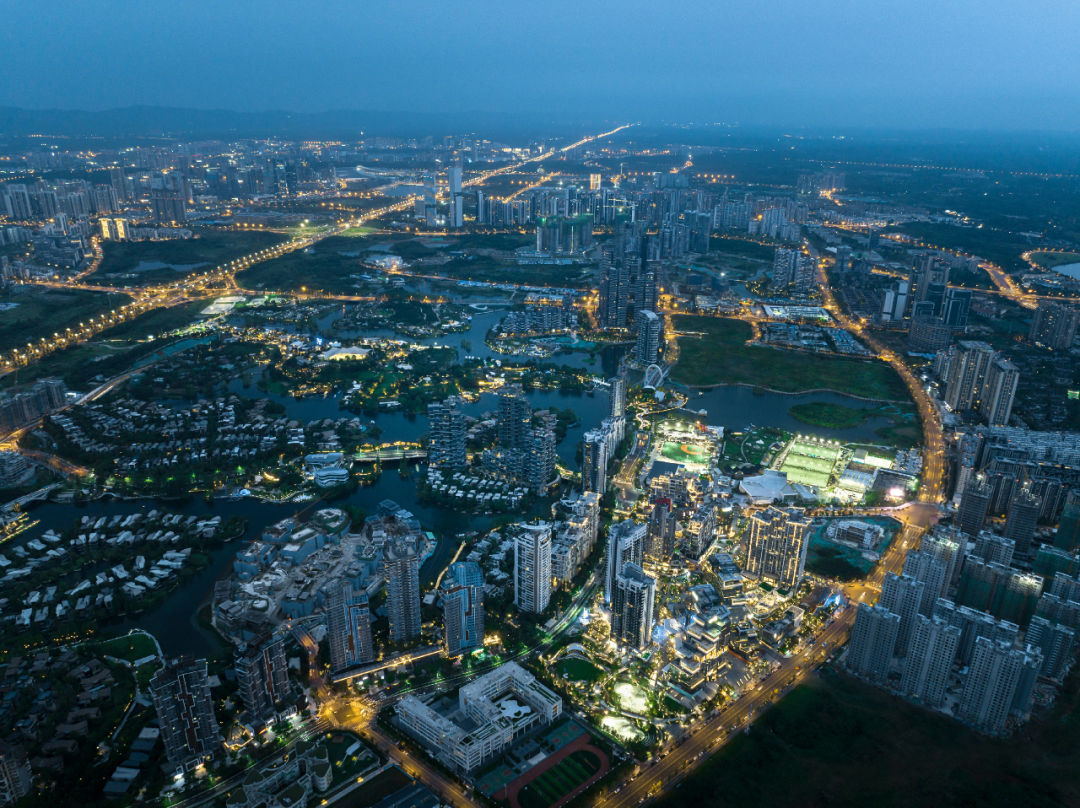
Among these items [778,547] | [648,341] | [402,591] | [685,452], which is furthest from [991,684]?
[648,341]

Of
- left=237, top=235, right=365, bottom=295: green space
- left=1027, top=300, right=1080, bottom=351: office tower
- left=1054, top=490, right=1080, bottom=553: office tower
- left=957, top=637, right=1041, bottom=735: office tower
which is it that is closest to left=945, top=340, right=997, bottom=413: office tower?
left=1054, top=490, right=1080, bottom=553: office tower

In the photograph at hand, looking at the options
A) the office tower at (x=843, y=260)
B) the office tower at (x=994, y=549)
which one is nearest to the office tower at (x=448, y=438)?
the office tower at (x=994, y=549)

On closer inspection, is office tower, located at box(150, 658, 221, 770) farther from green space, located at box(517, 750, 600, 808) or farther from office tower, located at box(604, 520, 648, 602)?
office tower, located at box(604, 520, 648, 602)

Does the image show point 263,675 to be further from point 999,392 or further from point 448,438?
point 999,392

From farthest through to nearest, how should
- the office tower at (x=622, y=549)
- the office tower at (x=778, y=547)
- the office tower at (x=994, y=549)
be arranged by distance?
the office tower at (x=778, y=547), the office tower at (x=994, y=549), the office tower at (x=622, y=549)

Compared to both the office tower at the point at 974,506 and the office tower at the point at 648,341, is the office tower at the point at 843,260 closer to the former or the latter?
the office tower at the point at 648,341

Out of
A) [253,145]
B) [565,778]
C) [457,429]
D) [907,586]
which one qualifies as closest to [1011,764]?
[907,586]

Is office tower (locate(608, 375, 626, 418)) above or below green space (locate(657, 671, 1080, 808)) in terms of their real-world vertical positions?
above
